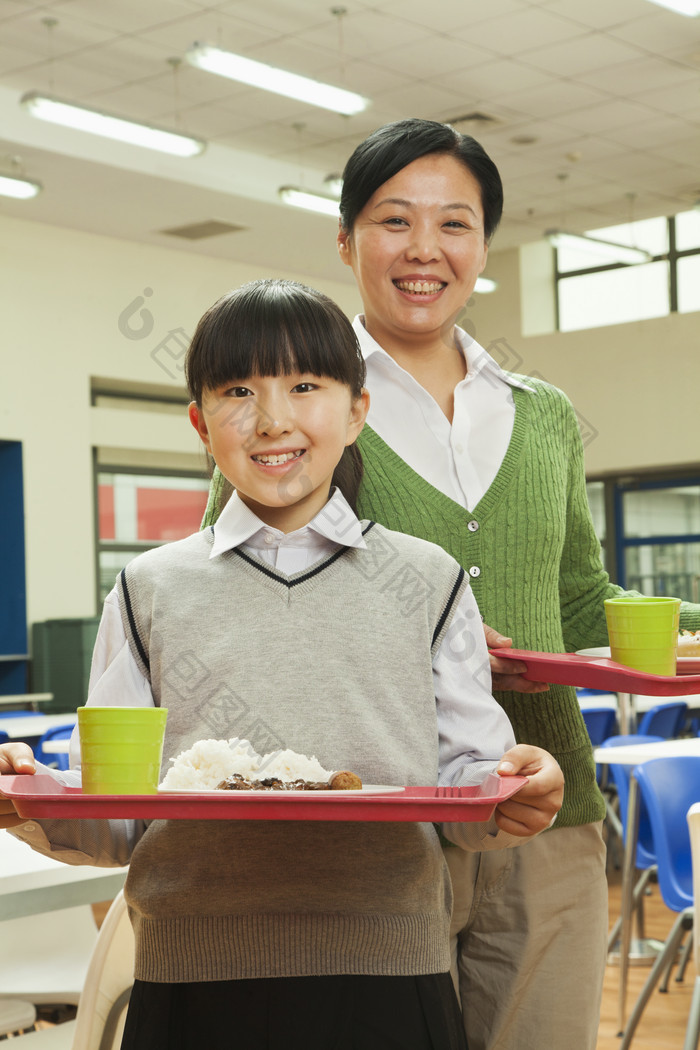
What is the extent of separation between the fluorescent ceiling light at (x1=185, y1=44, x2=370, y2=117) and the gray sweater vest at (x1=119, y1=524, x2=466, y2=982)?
206 inches

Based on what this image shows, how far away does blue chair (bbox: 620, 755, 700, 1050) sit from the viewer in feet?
11.7

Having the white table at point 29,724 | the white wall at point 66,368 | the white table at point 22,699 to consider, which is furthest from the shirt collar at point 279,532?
the white wall at point 66,368

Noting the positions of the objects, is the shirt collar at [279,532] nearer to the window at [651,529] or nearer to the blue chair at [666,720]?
the blue chair at [666,720]

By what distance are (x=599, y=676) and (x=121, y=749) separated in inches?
22.1

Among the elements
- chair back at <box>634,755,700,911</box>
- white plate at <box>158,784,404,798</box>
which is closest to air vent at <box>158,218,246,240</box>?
chair back at <box>634,755,700,911</box>

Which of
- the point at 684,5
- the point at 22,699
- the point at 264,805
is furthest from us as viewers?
the point at 22,699

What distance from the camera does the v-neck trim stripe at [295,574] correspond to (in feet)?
4.18

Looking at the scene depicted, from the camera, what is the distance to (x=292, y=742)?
1214 mm

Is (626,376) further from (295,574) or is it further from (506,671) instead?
(295,574)

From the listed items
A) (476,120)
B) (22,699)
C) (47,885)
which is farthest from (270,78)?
(47,885)

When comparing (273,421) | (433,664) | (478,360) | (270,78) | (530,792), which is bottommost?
(530,792)

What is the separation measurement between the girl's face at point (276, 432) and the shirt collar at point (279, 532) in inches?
1.0

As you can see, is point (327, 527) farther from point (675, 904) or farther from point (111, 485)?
point (111, 485)

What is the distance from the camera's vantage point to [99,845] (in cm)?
124
